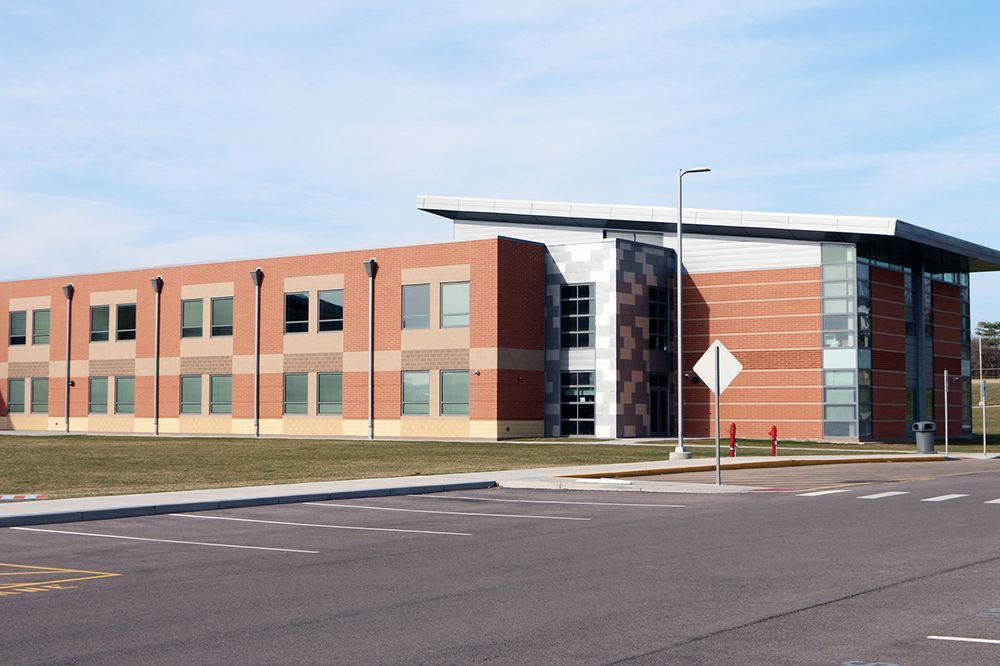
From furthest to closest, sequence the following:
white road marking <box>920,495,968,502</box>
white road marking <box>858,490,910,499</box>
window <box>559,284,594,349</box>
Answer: window <box>559,284,594,349</box> → white road marking <box>858,490,910,499</box> → white road marking <box>920,495,968,502</box>

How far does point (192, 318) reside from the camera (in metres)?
59.5

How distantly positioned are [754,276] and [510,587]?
138 ft

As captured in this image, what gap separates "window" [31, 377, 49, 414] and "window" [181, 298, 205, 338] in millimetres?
10847

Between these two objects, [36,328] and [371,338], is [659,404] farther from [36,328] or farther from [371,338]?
[36,328]

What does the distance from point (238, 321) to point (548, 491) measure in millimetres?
37967

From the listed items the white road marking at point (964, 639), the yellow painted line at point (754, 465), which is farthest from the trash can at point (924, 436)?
the white road marking at point (964, 639)

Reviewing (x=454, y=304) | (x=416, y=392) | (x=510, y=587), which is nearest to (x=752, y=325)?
(x=454, y=304)

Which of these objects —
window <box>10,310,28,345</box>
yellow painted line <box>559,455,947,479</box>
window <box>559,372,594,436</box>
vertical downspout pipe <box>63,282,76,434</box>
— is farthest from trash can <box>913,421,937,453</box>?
window <box>10,310,28,345</box>

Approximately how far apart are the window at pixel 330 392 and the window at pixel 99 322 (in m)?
15.0

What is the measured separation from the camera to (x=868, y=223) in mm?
47000

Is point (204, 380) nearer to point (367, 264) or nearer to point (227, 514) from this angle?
point (367, 264)

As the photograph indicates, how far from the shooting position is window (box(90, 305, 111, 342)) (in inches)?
2474

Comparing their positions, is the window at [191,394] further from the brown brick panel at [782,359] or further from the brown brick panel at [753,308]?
the brown brick panel at [782,359]

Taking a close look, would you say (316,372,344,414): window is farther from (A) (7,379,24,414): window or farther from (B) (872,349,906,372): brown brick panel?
(B) (872,349,906,372): brown brick panel
